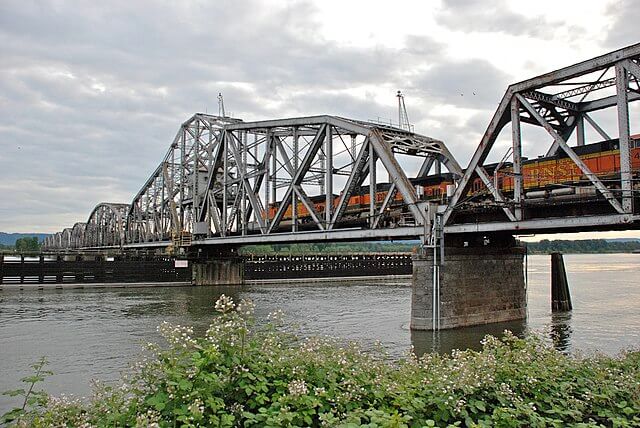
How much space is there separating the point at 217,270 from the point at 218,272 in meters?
0.32

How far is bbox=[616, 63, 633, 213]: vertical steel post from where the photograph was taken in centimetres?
2223

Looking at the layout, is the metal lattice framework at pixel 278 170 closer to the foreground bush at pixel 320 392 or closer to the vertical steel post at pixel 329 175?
the vertical steel post at pixel 329 175

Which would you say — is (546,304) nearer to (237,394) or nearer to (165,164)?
(237,394)

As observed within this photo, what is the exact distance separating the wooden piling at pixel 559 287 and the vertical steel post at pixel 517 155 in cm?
1657

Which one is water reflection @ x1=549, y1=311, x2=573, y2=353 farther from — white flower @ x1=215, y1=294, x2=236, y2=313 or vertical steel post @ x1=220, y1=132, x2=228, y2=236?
vertical steel post @ x1=220, y1=132, x2=228, y2=236

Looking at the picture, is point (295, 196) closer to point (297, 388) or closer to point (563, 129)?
point (563, 129)

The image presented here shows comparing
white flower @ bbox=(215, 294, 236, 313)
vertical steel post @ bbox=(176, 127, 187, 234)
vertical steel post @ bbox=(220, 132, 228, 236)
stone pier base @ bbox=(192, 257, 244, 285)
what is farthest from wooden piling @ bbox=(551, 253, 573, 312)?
vertical steel post @ bbox=(176, 127, 187, 234)

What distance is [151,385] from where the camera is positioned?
734 centimetres

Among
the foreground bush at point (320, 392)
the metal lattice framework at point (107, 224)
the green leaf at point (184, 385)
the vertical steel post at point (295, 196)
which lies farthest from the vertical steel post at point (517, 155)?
the metal lattice framework at point (107, 224)

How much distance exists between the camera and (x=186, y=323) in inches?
1400

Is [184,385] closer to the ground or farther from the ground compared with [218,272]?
farther from the ground

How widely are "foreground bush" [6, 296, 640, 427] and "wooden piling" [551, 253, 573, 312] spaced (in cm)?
3513

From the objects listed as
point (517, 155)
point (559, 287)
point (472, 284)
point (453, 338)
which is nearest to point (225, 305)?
point (453, 338)

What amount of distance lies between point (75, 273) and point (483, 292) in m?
55.2
